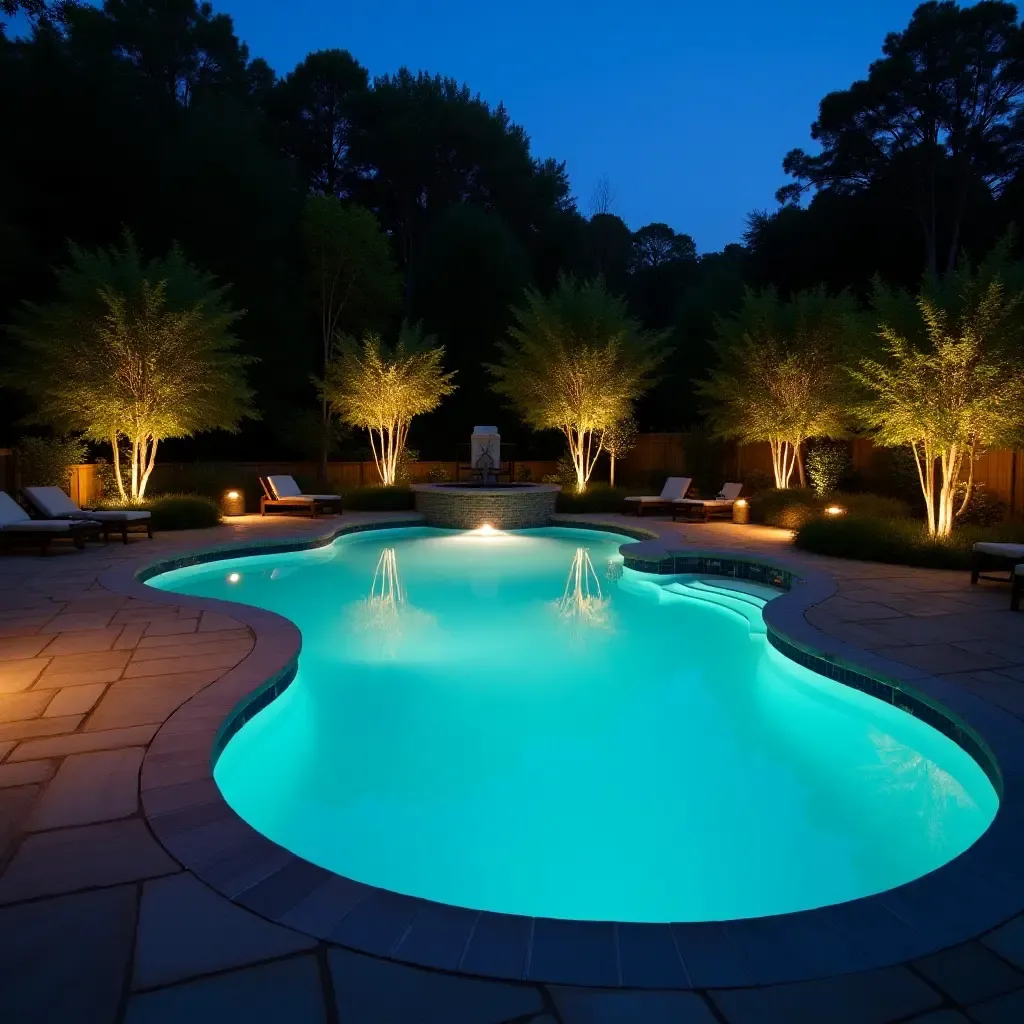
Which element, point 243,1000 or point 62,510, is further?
point 62,510

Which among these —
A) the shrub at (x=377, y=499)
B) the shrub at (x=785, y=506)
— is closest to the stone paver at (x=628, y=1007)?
the shrub at (x=785, y=506)

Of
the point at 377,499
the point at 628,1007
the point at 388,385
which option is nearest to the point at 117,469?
the point at 377,499

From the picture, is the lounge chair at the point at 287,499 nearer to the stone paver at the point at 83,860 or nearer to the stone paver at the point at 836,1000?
the stone paver at the point at 83,860

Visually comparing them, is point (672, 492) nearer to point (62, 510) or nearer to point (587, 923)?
point (62, 510)

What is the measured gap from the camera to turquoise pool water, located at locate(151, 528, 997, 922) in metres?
2.78

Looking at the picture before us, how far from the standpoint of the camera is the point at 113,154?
16031 mm

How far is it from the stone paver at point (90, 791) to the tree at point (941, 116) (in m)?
21.5

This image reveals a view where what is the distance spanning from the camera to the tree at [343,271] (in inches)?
683

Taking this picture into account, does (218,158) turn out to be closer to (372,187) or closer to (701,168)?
(372,187)

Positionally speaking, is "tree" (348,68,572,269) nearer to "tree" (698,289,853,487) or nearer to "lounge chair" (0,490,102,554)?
"tree" (698,289,853,487)

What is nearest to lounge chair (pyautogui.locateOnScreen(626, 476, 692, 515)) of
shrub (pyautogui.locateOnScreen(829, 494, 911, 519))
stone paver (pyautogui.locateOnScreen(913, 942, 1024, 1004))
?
shrub (pyautogui.locateOnScreen(829, 494, 911, 519))

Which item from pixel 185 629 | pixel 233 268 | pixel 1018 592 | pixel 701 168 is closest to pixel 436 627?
pixel 185 629

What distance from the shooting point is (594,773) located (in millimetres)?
3682

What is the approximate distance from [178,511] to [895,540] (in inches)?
378
